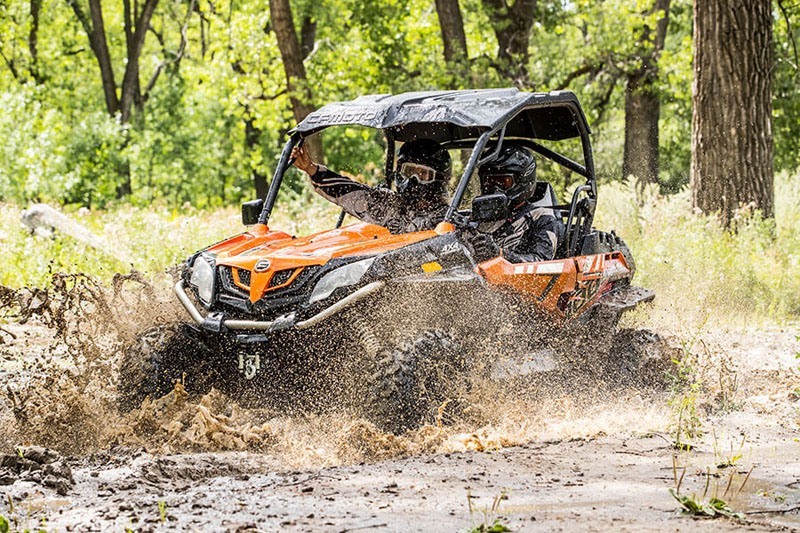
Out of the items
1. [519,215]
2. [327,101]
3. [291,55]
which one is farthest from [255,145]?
[519,215]

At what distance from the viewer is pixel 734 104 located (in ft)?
42.2

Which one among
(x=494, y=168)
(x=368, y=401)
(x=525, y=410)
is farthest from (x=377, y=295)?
(x=494, y=168)

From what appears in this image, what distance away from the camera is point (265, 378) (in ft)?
21.2

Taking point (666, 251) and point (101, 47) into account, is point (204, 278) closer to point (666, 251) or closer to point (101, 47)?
point (666, 251)

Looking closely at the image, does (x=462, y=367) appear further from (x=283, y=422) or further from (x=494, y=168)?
(x=494, y=168)

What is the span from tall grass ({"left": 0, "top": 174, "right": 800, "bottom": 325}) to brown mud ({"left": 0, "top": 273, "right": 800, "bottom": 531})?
3.09 metres

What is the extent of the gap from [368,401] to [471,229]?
1445 millimetres

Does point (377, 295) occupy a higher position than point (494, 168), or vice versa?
point (494, 168)

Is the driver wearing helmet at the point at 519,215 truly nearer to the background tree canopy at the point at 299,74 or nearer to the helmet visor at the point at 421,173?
the helmet visor at the point at 421,173

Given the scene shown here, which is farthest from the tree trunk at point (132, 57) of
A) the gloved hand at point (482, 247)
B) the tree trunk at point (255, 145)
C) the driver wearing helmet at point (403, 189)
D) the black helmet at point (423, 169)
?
the gloved hand at point (482, 247)

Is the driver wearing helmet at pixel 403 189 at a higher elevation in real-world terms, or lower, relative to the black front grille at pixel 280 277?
higher

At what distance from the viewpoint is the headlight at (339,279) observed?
6.17 metres

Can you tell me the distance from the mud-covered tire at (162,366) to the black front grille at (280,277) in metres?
0.76

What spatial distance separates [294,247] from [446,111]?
133 cm
